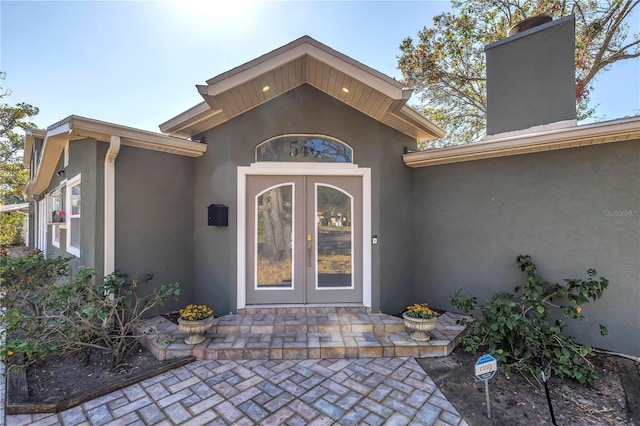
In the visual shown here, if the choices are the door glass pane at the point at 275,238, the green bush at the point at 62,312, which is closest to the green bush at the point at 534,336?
the door glass pane at the point at 275,238

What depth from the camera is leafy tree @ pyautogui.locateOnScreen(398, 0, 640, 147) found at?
8.20m

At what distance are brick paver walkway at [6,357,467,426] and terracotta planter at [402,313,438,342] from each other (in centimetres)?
42

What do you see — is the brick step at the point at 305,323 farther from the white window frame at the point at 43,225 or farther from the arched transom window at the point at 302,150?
the white window frame at the point at 43,225

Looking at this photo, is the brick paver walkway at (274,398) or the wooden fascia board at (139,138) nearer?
the brick paver walkway at (274,398)

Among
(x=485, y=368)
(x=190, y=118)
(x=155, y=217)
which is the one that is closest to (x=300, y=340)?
(x=485, y=368)

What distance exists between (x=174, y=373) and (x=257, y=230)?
221 cm

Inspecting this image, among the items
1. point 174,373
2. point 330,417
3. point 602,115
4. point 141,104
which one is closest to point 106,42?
point 141,104

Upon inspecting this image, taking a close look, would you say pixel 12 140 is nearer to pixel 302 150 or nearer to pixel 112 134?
pixel 112 134

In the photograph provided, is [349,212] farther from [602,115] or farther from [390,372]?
[602,115]

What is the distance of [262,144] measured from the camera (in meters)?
4.60

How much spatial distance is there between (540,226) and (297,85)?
430cm

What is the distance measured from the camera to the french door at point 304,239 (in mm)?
4613

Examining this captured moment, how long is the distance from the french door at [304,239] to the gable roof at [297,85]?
1176mm

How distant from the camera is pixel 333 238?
15.4 feet
